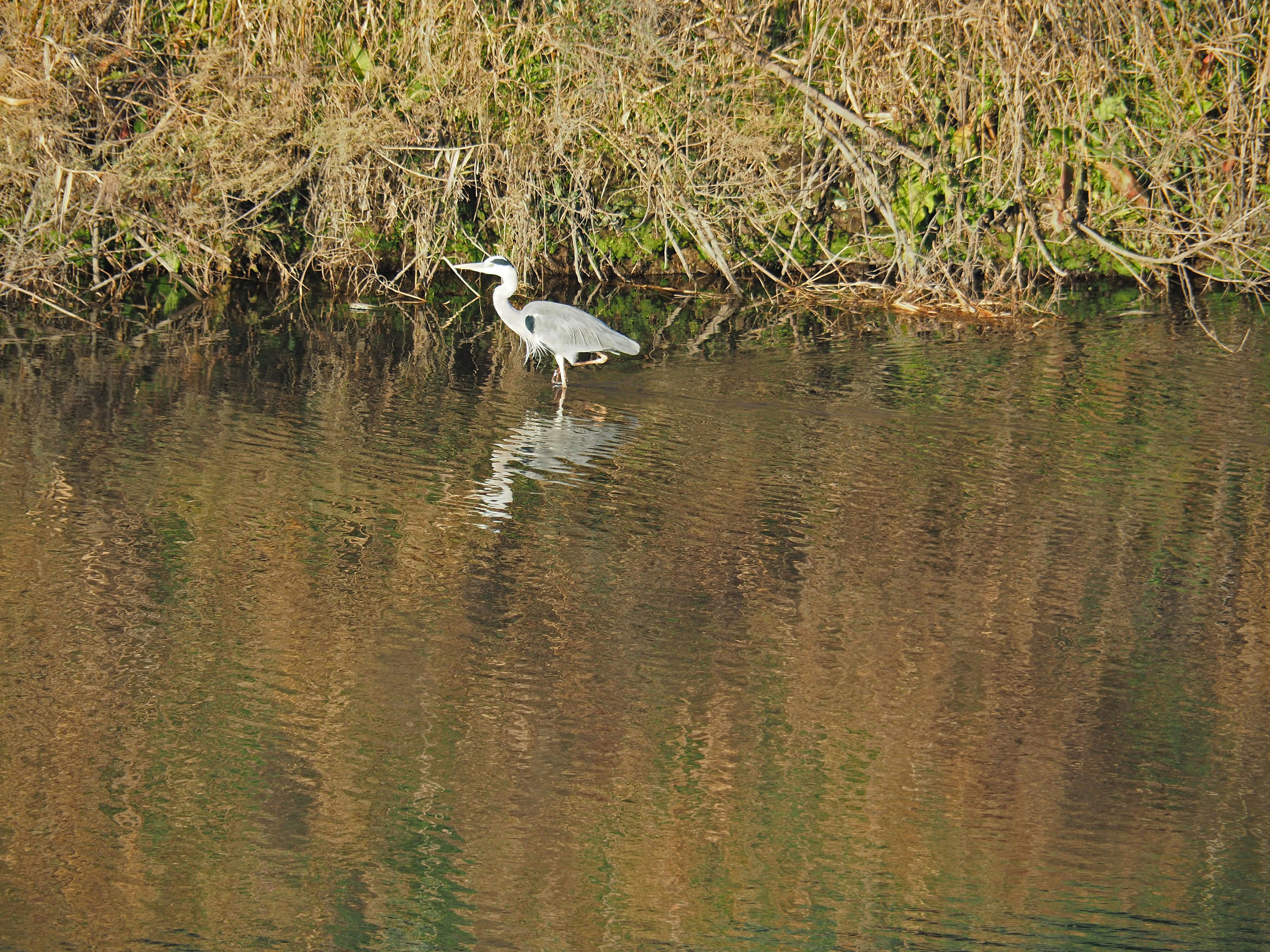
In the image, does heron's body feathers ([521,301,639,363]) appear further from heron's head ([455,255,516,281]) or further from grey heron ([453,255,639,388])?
heron's head ([455,255,516,281])

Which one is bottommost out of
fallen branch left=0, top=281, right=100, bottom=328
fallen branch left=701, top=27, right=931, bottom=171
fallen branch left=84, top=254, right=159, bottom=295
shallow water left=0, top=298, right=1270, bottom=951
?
shallow water left=0, top=298, right=1270, bottom=951

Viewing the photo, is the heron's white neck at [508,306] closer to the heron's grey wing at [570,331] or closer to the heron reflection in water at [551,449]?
the heron's grey wing at [570,331]

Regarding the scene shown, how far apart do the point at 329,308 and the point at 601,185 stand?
2.73 meters

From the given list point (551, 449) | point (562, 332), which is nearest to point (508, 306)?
point (562, 332)

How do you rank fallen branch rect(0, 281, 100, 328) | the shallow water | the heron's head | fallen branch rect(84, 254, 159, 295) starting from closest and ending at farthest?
1. the shallow water
2. the heron's head
3. fallen branch rect(0, 281, 100, 328)
4. fallen branch rect(84, 254, 159, 295)

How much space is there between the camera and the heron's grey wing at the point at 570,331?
9.62 metres

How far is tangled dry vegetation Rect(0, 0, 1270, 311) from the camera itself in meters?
12.0

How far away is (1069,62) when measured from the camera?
1230 cm

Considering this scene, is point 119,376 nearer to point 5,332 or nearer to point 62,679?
point 5,332

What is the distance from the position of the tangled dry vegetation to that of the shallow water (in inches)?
115

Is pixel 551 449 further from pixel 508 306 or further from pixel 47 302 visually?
pixel 47 302

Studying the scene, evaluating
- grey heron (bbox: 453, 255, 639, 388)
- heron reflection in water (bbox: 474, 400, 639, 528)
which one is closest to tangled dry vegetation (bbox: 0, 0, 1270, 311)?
grey heron (bbox: 453, 255, 639, 388)

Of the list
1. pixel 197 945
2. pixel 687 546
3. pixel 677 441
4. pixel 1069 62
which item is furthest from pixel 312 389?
pixel 1069 62

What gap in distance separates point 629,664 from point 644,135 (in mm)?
7833
